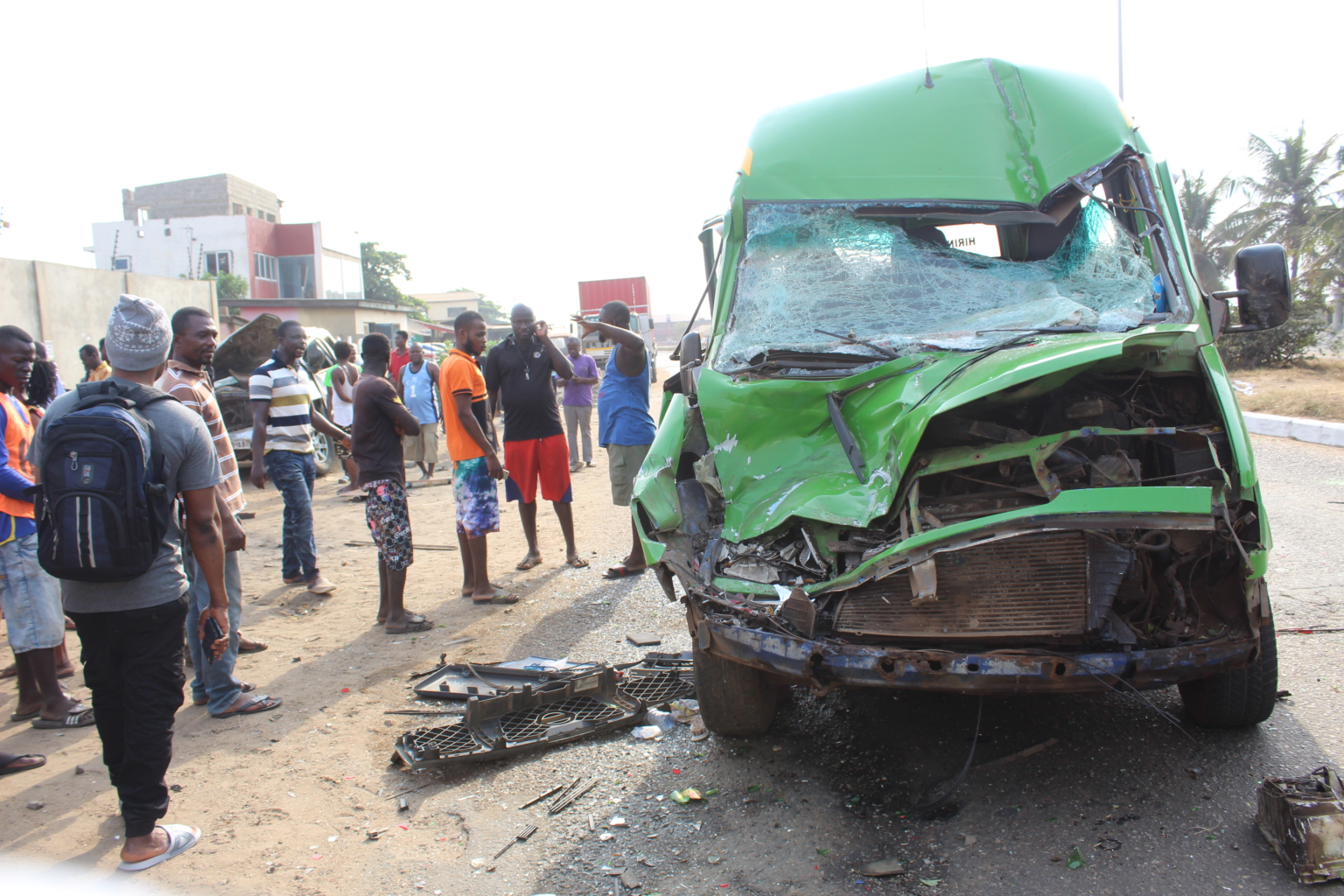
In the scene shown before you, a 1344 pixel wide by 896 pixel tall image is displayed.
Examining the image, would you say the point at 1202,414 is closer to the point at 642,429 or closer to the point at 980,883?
the point at 980,883

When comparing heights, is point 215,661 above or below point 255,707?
above

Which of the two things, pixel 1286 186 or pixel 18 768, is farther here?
pixel 1286 186

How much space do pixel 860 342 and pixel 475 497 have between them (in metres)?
3.18

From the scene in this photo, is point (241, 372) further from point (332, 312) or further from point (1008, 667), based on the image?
point (332, 312)

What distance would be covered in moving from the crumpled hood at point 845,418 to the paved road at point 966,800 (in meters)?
0.98

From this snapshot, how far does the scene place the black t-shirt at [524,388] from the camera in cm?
616

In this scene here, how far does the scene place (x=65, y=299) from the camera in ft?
51.8

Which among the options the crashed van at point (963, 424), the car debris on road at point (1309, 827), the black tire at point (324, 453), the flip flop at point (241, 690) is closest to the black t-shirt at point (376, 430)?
the flip flop at point (241, 690)

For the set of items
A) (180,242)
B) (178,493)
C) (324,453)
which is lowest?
(324,453)

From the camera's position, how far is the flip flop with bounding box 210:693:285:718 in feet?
13.5

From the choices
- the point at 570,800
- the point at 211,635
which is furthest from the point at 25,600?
the point at 570,800

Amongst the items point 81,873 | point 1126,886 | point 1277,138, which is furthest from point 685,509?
point 1277,138

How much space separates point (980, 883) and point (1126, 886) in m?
0.39

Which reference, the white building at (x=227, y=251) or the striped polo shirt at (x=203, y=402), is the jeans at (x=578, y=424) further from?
the white building at (x=227, y=251)
